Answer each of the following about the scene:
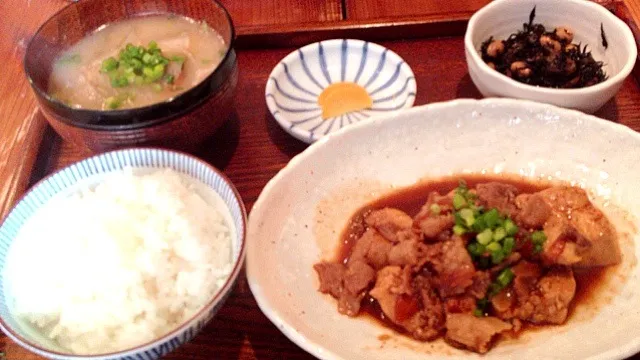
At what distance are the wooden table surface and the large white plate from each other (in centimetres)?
17

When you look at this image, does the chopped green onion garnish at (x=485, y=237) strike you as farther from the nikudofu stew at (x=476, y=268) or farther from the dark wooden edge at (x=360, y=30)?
the dark wooden edge at (x=360, y=30)

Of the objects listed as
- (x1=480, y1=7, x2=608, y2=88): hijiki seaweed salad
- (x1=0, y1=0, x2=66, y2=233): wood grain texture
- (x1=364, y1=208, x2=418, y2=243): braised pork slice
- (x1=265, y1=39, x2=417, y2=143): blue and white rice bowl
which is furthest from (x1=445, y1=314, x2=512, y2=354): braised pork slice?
(x1=0, y1=0, x2=66, y2=233): wood grain texture

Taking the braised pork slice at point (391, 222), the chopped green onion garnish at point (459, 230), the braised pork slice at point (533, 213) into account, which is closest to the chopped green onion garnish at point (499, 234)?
the chopped green onion garnish at point (459, 230)

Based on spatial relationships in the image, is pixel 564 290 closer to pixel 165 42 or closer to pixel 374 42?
pixel 374 42

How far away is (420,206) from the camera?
2461 mm

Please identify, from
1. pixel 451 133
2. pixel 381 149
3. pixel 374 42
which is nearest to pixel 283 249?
pixel 381 149

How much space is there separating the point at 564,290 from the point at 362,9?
191cm

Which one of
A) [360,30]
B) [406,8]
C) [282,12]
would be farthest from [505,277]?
[282,12]

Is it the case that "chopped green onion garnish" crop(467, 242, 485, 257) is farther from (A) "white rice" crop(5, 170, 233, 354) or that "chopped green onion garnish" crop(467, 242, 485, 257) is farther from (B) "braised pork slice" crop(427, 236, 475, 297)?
(A) "white rice" crop(5, 170, 233, 354)

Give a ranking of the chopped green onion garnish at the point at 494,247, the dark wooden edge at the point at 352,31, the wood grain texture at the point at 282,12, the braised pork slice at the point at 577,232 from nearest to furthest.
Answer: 1. the chopped green onion garnish at the point at 494,247
2. the braised pork slice at the point at 577,232
3. the dark wooden edge at the point at 352,31
4. the wood grain texture at the point at 282,12

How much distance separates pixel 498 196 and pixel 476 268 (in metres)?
0.37

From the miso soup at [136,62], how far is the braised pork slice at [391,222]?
96 cm

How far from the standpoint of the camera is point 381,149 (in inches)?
100

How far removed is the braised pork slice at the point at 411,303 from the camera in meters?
2.02
